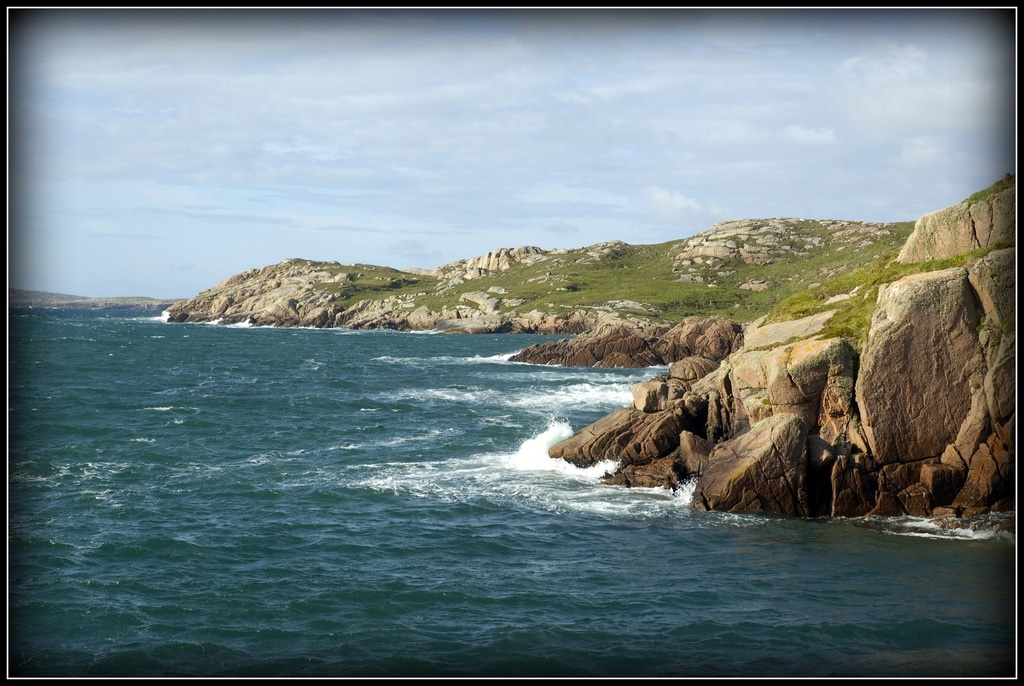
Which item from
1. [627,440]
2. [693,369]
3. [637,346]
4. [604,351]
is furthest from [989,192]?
[604,351]

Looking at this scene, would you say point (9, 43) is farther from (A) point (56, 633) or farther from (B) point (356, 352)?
(B) point (356, 352)

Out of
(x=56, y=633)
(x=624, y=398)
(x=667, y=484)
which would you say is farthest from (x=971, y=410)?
(x=624, y=398)

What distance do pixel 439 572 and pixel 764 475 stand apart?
13.3 metres

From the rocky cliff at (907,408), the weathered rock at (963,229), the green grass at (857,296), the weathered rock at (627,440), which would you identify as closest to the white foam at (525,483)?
the weathered rock at (627,440)

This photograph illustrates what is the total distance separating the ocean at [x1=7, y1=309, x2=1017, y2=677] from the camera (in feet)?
65.3

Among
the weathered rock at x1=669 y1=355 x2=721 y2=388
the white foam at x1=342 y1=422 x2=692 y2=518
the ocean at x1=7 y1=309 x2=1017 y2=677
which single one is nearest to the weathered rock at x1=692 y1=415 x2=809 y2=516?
the ocean at x1=7 y1=309 x2=1017 y2=677

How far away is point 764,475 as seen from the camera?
3095 cm

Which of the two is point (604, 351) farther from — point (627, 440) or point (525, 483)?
point (525, 483)

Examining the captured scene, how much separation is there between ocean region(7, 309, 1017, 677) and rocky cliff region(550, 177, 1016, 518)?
57.6 inches

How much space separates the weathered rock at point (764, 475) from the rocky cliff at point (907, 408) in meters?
0.04

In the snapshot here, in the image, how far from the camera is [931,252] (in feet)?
115

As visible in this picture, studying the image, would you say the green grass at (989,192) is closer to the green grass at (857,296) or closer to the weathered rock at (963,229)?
the weathered rock at (963,229)

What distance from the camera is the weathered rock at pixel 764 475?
30.6 metres

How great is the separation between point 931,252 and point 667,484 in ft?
50.8
